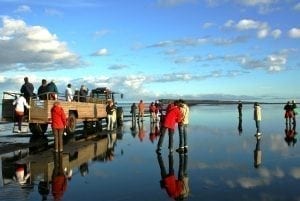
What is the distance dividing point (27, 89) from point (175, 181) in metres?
12.2

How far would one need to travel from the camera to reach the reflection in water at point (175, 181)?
34.5 feet

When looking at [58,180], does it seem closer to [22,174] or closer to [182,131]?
[22,174]

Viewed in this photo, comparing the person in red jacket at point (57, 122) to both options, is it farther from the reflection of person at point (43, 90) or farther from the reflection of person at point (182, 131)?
the reflection of person at point (43, 90)

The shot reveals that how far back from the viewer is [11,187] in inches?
456

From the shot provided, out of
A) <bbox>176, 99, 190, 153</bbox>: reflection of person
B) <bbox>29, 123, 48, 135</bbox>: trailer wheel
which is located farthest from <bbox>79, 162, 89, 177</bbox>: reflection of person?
<bbox>29, 123, 48, 135</bbox>: trailer wheel

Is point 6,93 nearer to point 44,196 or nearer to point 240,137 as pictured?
point 240,137

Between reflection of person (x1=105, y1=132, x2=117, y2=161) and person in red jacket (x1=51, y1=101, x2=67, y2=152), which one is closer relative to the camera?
reflection of person (x1=105, y1=132, x2=117, y2=161)

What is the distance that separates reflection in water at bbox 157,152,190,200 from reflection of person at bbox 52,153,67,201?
213cm

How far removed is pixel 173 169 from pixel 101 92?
20.9 metres

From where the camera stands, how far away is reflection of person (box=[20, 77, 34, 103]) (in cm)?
2255

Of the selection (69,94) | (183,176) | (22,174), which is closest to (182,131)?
(183,176)

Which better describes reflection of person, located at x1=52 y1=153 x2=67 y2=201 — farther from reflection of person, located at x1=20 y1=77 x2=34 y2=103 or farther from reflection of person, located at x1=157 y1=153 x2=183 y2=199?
reflection of person, located at x1=20 y1=77 x2=34 y2=103

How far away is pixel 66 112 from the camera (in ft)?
80.4

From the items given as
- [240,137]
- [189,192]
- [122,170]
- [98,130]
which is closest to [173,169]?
[122,170]
